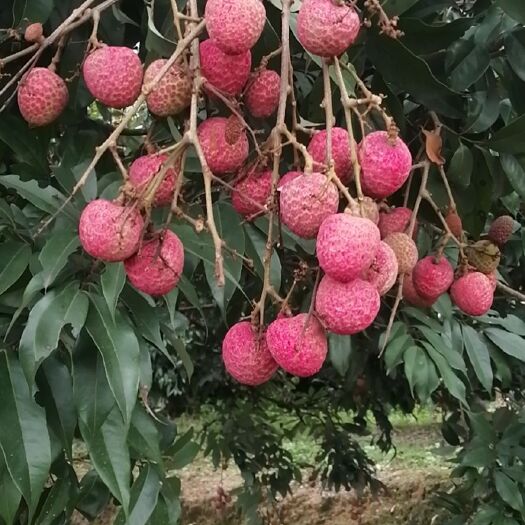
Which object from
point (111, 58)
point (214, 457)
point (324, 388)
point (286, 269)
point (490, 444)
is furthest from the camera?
point (324, 388)

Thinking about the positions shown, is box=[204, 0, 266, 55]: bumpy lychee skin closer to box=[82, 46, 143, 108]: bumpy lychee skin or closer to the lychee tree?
the lychee tree

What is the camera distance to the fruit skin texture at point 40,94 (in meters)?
0.66

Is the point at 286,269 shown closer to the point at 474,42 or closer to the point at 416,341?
the point at 416,341

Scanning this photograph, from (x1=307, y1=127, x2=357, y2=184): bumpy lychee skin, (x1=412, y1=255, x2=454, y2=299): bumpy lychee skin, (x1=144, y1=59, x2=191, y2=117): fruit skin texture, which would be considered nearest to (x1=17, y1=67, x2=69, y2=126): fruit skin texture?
(x1=144, y1=59, x2=191, y2=117): fruit skin texture

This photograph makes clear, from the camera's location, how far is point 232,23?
0.51 meters

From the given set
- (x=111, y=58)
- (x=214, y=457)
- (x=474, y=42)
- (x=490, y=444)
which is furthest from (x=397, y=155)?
(x=214, y=457)

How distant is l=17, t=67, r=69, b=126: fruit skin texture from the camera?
0.66m

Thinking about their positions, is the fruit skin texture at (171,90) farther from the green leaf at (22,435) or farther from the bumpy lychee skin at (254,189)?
the green leaf at (22,435)

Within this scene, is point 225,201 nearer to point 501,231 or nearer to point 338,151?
point 338,151

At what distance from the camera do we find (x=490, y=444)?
1.38 meters

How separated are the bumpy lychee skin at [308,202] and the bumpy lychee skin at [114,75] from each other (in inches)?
7.2

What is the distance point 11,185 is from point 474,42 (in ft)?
1.64

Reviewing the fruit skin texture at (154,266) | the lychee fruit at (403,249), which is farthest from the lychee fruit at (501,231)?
the fruit skin texture at (154,266)

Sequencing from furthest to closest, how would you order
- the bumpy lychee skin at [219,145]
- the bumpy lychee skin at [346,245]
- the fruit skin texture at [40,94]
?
the fruit skin texture at [40,94] → the bumpy lychee skin at [219,145] → the bumpy lychee skin at [346,245]
